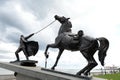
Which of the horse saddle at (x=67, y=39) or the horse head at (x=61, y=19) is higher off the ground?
the horse head at (x=61, y=19)

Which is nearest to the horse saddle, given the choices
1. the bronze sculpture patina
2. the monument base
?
the monument base

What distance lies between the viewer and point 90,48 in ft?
31.3

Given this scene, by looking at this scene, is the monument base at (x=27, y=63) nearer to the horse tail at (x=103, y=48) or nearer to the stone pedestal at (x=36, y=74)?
the stone pedestal at (x=36, y=74)

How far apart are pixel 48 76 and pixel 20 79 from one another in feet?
8.04

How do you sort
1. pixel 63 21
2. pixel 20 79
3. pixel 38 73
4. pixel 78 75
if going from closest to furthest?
→ pixel 78 75 → pixel 38 73 → pixel 63 21 → pixel 20 79

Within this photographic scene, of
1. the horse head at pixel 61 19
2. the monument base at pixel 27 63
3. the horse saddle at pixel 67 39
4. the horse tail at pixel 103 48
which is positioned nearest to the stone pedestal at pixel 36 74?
the monument base at pixel 27 63

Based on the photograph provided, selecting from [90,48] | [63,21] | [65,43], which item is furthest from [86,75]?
[63,21]

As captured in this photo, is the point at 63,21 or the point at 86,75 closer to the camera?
the point at 86,75

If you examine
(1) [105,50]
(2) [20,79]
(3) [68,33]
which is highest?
(3) [68,33]

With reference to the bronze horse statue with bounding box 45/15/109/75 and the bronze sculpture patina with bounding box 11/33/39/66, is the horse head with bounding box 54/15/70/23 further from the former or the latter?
the bronze sculpture patina with bounding box 11/33/39/66

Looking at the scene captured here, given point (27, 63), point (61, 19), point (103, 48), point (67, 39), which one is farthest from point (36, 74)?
point (103, 48)

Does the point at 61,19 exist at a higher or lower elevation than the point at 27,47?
higher

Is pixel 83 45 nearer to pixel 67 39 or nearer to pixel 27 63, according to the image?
pixel 67 39

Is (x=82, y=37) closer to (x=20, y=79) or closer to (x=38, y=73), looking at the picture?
(x=38, y=73)
